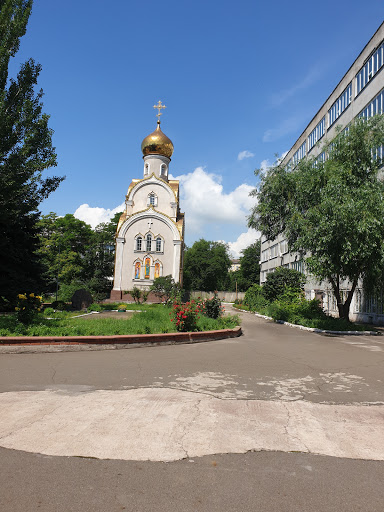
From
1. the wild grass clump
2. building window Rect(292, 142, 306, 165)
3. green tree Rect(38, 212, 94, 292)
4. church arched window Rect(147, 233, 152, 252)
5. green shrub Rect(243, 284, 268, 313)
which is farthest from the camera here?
green tree Rect(38, 212, 94, 292)

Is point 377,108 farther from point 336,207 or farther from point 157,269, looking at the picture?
point 157,269

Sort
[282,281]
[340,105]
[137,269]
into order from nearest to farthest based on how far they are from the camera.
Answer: [340,105], [282,281], [137,269]

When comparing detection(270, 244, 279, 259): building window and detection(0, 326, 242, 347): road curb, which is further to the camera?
detection(270, 244, 279, 259): building window

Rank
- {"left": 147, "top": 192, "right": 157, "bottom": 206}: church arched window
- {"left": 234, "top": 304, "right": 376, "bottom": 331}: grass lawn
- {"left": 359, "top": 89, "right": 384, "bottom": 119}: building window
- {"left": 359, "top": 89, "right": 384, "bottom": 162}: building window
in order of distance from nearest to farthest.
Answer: {"left": 234, "top": 304, "right": 376, "bottom": 331}: grass lawn → {"left": 359, "top": 89, "right": 384, "bottom": 162}: building window → {"left": 359, "top": 89, "right": 384, "bottom": 119}: building window → {"left": 147, "top": 192, "right": 157, "bottom": 206}: church arched window

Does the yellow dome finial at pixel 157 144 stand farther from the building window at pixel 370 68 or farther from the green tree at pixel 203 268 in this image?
the green tree at pixel 203 268

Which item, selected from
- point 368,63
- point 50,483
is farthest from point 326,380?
point 368,63

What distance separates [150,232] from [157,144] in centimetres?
1178

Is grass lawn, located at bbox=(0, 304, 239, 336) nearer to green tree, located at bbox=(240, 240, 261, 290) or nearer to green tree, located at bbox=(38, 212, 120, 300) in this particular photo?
green tree, located at bbox=(38, 212, 120, 300)

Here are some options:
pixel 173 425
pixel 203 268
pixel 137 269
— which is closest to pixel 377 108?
pixel 173 425

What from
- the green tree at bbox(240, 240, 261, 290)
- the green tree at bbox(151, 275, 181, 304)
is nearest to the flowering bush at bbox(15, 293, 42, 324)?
the green tree at bbox(151, 275, 181, 304)

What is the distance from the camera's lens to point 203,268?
7475cm

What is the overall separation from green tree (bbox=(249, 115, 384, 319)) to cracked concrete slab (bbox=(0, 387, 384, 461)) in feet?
39.2

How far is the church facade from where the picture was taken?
140 feet

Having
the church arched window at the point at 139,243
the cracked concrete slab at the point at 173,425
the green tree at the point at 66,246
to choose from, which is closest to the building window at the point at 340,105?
the church arched window at the point at 139,243
